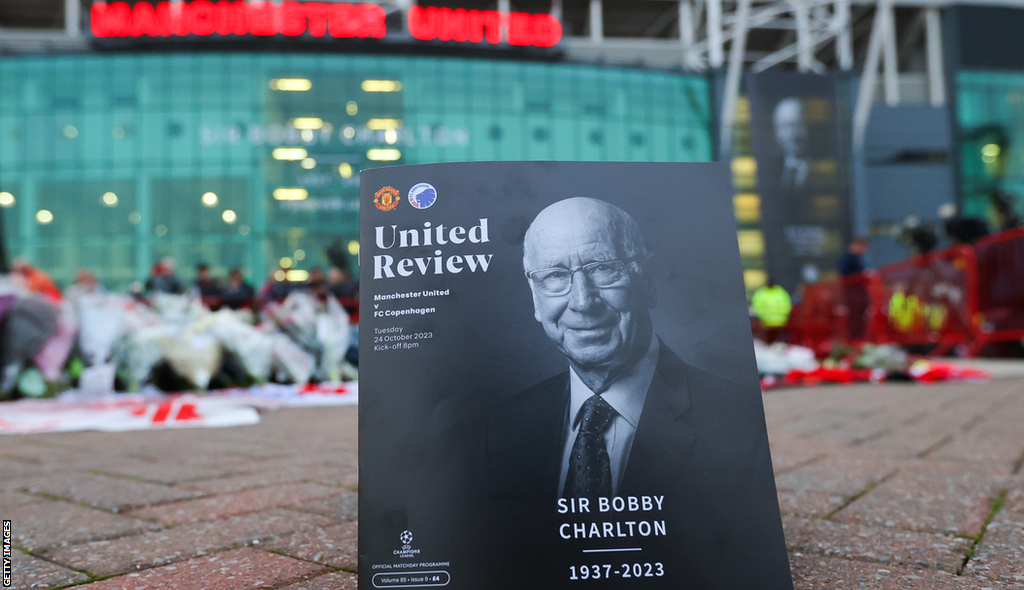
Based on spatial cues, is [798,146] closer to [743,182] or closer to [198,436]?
[743,182]

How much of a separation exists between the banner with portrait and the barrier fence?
53.6ft

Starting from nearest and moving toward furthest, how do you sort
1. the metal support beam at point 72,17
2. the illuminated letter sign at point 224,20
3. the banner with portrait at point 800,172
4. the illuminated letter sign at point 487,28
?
the illuminated letter sign at point 224,20, the illuminated letter sign at point 487,28, the banner with portrait at point 800,172, the metal support beam at point 72,17

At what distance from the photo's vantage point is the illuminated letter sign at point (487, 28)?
87.2ft

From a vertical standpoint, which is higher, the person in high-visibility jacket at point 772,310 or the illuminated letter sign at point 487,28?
the illuminated letter sign at point 487,28

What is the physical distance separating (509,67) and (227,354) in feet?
74.9

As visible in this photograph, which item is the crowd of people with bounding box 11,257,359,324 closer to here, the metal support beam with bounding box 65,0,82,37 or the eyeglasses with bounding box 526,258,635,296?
the eyeglasses with bounding box 526,258,635,296

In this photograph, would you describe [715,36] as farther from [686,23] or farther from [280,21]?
[280,21]

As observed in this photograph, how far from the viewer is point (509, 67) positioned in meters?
27.0

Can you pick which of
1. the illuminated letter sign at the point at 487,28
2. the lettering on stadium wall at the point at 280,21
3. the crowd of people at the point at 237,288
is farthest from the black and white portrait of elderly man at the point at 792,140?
the crowd of people at the point at 237,288

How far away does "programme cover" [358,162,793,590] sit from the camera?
107 centimetres

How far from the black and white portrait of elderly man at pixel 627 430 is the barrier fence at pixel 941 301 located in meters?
8.32

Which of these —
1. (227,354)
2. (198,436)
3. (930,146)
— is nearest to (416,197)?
(198,436)

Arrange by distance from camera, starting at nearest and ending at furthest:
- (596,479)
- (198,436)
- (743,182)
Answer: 1. (596,479)
2. (198,436)
3. (743,182)

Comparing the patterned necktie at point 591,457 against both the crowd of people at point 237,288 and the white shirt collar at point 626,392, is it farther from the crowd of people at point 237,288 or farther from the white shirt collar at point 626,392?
the crowd of people at point 237,288
